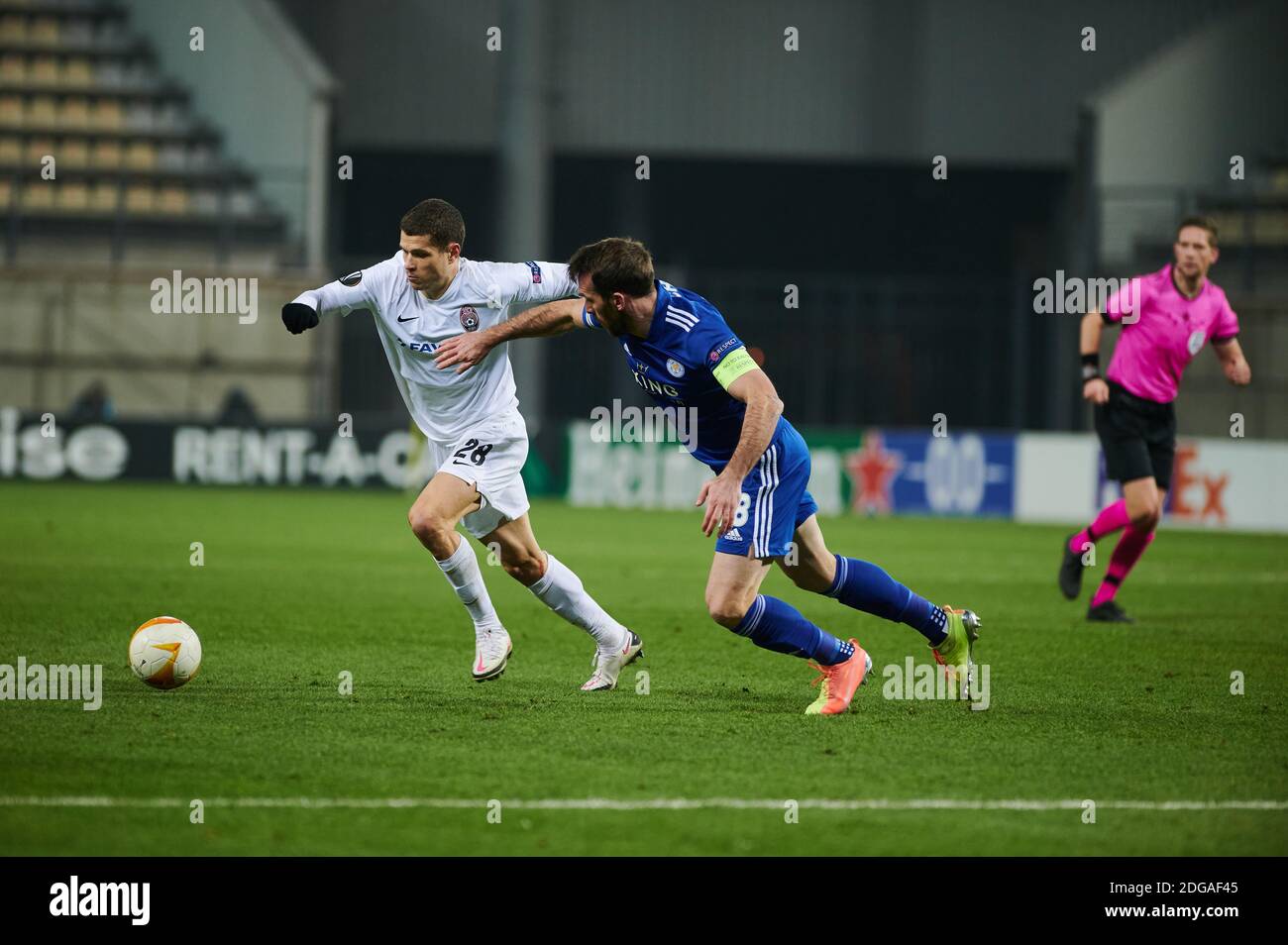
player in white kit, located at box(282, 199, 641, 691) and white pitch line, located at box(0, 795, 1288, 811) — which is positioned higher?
player in white kit, located at box(282, 199, 641, 691)

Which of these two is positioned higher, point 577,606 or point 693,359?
point 693,359

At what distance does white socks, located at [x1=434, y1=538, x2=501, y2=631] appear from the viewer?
7109 mm

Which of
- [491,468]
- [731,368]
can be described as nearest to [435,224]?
[491,468]

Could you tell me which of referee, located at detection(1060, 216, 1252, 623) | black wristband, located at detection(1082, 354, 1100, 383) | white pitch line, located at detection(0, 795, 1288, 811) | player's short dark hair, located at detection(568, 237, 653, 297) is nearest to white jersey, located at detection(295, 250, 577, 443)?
player's short dark hair, located at detection(568, 237, 653, 297)

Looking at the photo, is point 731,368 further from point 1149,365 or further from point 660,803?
point 1149,365

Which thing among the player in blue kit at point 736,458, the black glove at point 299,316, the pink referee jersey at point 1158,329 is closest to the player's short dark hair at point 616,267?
the player in blue kit at point 736,458

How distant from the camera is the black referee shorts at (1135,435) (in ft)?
31.7

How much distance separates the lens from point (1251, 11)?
26125 millimetres

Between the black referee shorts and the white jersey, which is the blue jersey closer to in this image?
the white jersey

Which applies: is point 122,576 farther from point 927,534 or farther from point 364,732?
point 927,534

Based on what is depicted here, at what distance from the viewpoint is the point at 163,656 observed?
6.63m

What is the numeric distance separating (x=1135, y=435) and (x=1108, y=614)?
42.8 inches

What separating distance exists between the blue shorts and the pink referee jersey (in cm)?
399

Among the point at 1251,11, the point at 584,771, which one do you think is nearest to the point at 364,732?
the point at 584,771
